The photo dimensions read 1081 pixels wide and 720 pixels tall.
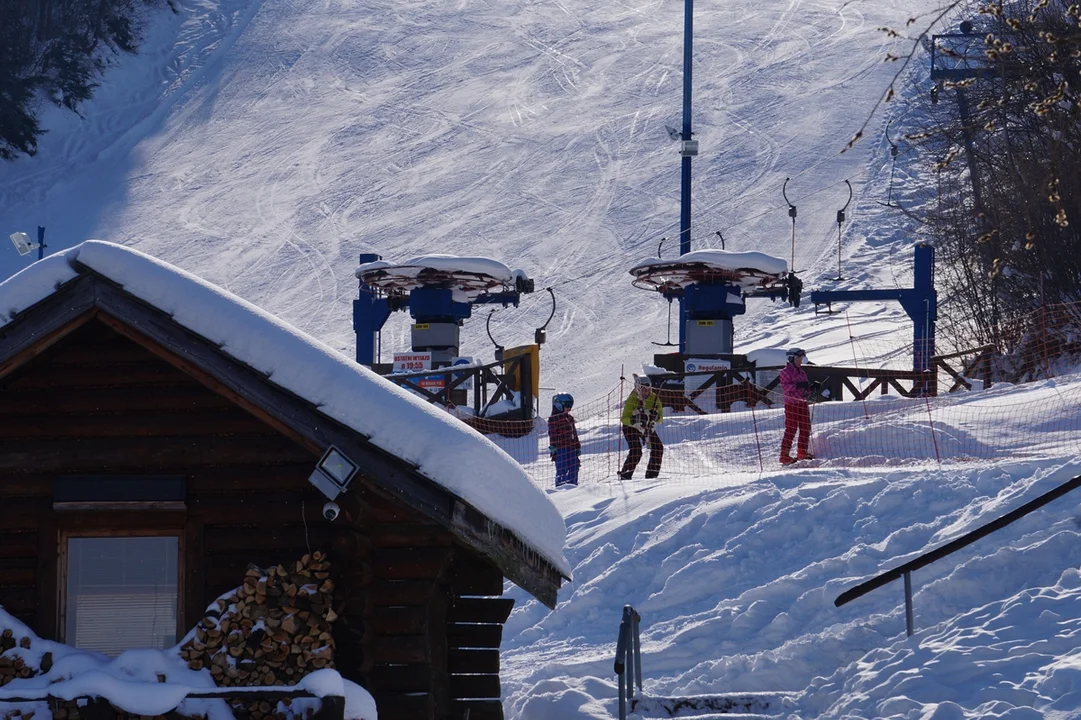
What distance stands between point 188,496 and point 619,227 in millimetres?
34051

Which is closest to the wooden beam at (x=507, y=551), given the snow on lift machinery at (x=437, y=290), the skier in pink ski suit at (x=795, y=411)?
the skier in pink ski suit at (x=795, y=411)

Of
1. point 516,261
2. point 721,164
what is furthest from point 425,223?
point 721,164

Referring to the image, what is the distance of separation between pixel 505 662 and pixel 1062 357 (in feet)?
42.9

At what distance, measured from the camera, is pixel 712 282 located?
2530 cm

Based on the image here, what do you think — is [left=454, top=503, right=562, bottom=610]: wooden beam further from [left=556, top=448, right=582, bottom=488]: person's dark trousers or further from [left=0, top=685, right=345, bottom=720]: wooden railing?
[left=556, top=448, right=582, bottom=488]: person's dark trousers

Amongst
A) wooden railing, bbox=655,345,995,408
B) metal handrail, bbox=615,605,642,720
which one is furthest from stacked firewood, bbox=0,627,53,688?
wooden railing, bbox=655,345,995,408

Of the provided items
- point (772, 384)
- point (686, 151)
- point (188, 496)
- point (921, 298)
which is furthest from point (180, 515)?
point (686, 151)

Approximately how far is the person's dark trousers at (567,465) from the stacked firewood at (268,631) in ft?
31.4

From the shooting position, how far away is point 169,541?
7.38 metres

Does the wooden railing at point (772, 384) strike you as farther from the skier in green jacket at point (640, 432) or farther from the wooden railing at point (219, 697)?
the wooden railing at point (219, 697)

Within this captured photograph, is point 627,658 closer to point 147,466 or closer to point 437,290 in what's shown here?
point 147,466

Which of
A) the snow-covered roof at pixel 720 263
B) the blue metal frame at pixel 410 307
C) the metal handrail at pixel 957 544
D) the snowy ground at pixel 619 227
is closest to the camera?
the metal handrail at pixel 957 544

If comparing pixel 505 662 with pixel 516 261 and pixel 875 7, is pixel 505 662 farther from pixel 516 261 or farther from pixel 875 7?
pixel 875 7

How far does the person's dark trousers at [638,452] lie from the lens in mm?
16484
